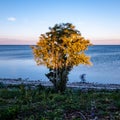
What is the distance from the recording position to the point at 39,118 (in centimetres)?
828

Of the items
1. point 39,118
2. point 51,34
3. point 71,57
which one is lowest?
point 39,118

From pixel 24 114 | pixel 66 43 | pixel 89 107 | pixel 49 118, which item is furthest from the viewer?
pixel 66 43

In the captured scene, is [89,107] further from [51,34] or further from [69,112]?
[51,34]

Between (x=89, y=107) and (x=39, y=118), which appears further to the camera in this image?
(x=89, y=107)

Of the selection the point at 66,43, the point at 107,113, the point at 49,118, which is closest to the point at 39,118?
the point at 49,118

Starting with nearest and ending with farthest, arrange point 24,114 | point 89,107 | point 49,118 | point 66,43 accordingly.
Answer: point 49,118 < point 24,114 < point 89,107 < point 66,43

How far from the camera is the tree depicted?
2667 centimetres

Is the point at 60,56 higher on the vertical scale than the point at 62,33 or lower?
lower

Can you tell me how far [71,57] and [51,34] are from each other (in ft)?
8.60

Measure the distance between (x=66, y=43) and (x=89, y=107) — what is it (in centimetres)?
1729

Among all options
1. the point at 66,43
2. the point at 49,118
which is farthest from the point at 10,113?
the point at 66,43

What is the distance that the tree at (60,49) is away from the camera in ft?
87.5

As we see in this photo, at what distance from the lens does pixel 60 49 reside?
88.6 ft

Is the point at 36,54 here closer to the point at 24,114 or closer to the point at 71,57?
the point at 71,57
